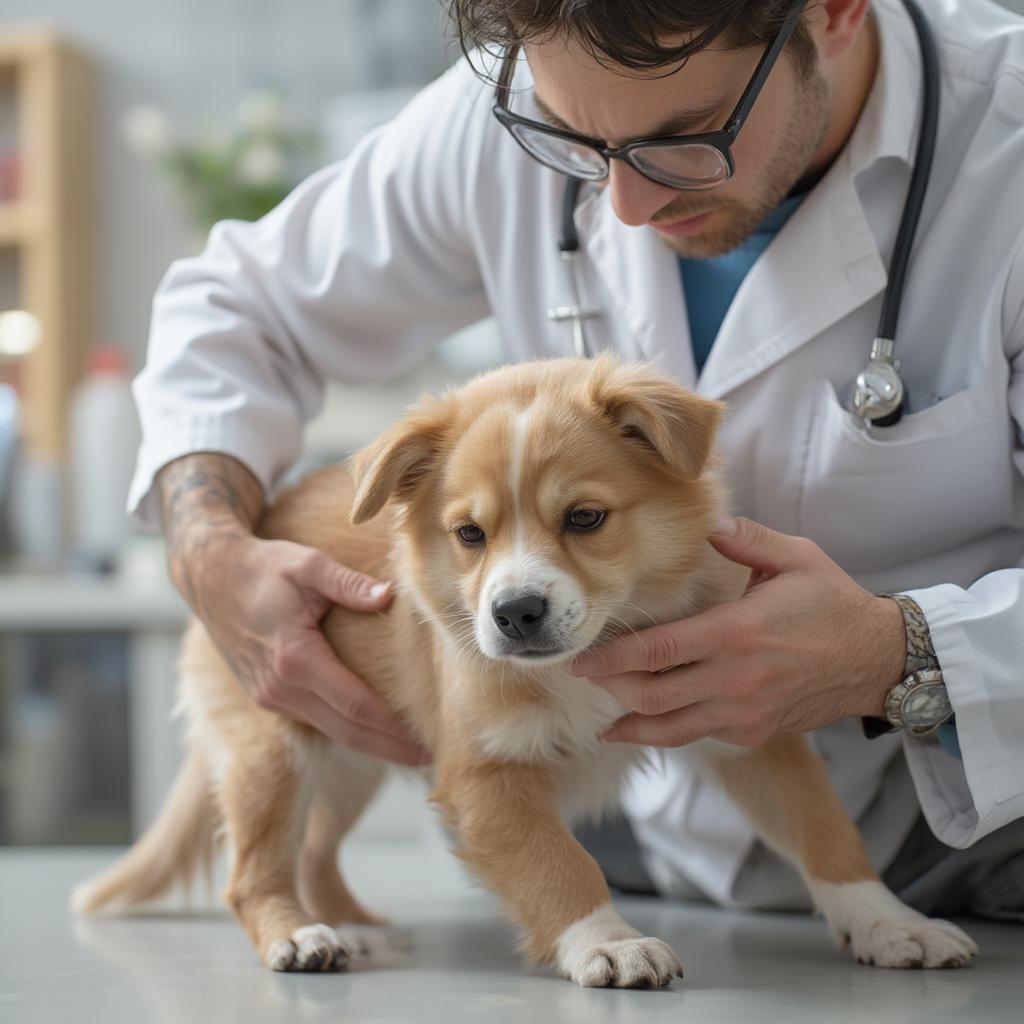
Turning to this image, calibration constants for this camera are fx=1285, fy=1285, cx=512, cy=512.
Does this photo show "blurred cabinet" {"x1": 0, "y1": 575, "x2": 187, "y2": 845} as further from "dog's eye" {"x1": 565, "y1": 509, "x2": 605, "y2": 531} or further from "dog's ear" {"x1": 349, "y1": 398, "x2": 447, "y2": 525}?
"dog's eye" {"x1": 565, "y1": 509, "x2": 605, "y2": 531}

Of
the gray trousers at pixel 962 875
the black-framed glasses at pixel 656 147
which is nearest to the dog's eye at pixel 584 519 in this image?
the black-framed glasses at pixel 656 147

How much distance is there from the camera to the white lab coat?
128 centimetres

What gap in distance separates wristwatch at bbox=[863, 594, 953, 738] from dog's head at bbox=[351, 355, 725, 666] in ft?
0.70

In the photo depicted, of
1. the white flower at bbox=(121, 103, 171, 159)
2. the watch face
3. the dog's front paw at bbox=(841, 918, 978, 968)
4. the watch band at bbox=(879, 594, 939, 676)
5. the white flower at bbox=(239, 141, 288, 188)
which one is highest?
the white flower at bbox=(121, 103, 171, 159)

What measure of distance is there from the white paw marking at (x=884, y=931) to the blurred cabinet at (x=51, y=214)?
108 inches

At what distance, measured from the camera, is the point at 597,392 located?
4.16 ft

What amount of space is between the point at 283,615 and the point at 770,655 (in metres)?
0.52

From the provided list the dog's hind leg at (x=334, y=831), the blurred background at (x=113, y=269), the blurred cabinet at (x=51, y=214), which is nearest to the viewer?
the dog's hind leg at (x=334, y=831)

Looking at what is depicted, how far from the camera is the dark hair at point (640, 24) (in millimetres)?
1085

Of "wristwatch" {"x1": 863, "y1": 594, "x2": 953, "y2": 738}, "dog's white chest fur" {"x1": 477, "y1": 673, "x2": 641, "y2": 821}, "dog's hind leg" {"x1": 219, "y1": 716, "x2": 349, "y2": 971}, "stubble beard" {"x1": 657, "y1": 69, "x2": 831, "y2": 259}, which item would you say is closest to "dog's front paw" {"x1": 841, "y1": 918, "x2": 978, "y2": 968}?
"wristwatch" {"x1": 863, "y1": 594, "x2": 953, "y2": 738}

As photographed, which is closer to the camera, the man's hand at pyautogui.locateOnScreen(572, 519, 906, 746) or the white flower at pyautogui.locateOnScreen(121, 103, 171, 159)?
the man's hand at pyautogui.locateOnScreen(572, 519, 906, 746)

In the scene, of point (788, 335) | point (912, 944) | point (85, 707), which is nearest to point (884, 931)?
point (912, 944)

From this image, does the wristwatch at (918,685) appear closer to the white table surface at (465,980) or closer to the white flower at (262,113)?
the white table surface at (465,980)

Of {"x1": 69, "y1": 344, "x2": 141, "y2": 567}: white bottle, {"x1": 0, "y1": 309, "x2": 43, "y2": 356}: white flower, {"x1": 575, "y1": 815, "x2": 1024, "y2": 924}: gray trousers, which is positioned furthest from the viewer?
{"x1": 0, "y1": 309, "x2": 43, "y2": 356}: white flower
